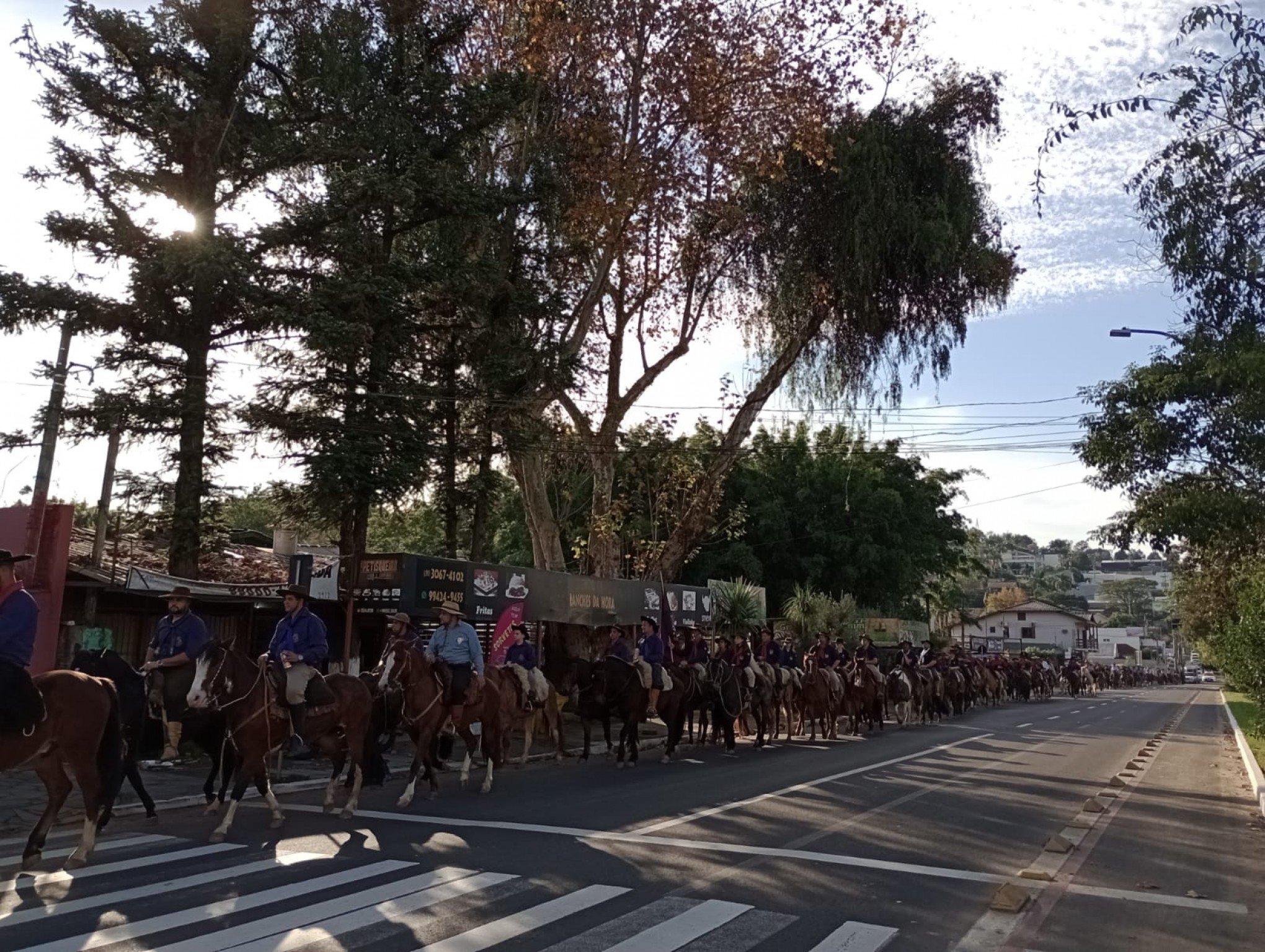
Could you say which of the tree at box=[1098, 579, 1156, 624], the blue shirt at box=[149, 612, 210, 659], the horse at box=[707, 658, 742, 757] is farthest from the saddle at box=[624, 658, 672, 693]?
the tree at box=[1098, 579, 1156, 624]

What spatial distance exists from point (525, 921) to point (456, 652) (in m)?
6.98

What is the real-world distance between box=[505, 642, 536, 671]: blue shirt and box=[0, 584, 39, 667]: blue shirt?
9998 millimetres

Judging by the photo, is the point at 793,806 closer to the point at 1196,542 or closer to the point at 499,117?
the point at 1196,542

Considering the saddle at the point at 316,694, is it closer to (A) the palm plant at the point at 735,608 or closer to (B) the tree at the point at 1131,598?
(A) the palm plant at the point at 735,608

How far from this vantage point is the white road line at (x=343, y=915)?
6.48 meters

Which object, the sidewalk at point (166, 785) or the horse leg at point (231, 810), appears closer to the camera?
the horse leg at point (231, 810)

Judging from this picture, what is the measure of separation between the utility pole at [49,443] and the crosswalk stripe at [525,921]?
11.7 meters

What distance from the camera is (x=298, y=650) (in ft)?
38.9

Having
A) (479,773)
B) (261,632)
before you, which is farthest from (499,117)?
(479,773)

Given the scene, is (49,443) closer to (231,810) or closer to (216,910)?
(231,810)

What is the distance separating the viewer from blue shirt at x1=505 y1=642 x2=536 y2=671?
711 inches

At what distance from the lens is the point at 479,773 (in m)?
16.3

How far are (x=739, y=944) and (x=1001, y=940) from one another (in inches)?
70.1

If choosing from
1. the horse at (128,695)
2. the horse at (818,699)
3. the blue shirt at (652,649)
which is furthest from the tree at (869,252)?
the horse at (128,695)
